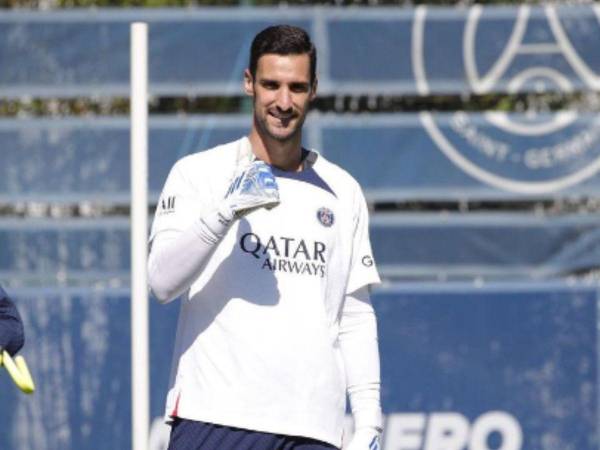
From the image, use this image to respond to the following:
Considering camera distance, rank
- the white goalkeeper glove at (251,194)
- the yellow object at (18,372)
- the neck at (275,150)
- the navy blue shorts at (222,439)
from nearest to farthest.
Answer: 1. the white goalkeeper glove at (251,194)
2. the yellow object at (18,372)
3. the navy blue shorts at (222,439)
4. the neck at (275,150)

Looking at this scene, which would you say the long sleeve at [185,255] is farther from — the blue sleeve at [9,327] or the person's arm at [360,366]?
the person's arm at [360,366]

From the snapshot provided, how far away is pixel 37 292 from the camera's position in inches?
280

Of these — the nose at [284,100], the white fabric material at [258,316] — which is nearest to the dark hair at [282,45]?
the nose at [284,100]

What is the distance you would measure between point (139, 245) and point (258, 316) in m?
0.54

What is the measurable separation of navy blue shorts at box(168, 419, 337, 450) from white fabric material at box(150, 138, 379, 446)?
0.08ft

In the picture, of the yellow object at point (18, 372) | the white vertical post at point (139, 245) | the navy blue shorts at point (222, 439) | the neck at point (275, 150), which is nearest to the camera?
the yellow object at point (18, 372)

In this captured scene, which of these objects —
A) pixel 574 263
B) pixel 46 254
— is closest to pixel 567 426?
pixel 574 263

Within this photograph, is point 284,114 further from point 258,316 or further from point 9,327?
point 9,327

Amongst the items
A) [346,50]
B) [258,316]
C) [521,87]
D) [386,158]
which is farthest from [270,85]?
[521,87]

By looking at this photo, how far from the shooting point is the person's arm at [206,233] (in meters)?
3.79

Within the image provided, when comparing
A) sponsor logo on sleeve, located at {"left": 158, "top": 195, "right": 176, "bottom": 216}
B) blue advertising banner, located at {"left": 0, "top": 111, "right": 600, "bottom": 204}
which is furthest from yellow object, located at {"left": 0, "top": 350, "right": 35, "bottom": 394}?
blue advertising banner, located at {"left": 0, "top": 111, "right": 600, "bottom": 204}

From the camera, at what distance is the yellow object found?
12.7 ft

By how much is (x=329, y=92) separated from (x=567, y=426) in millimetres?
2009

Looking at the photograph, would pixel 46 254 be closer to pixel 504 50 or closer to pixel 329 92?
pixel 329 92
